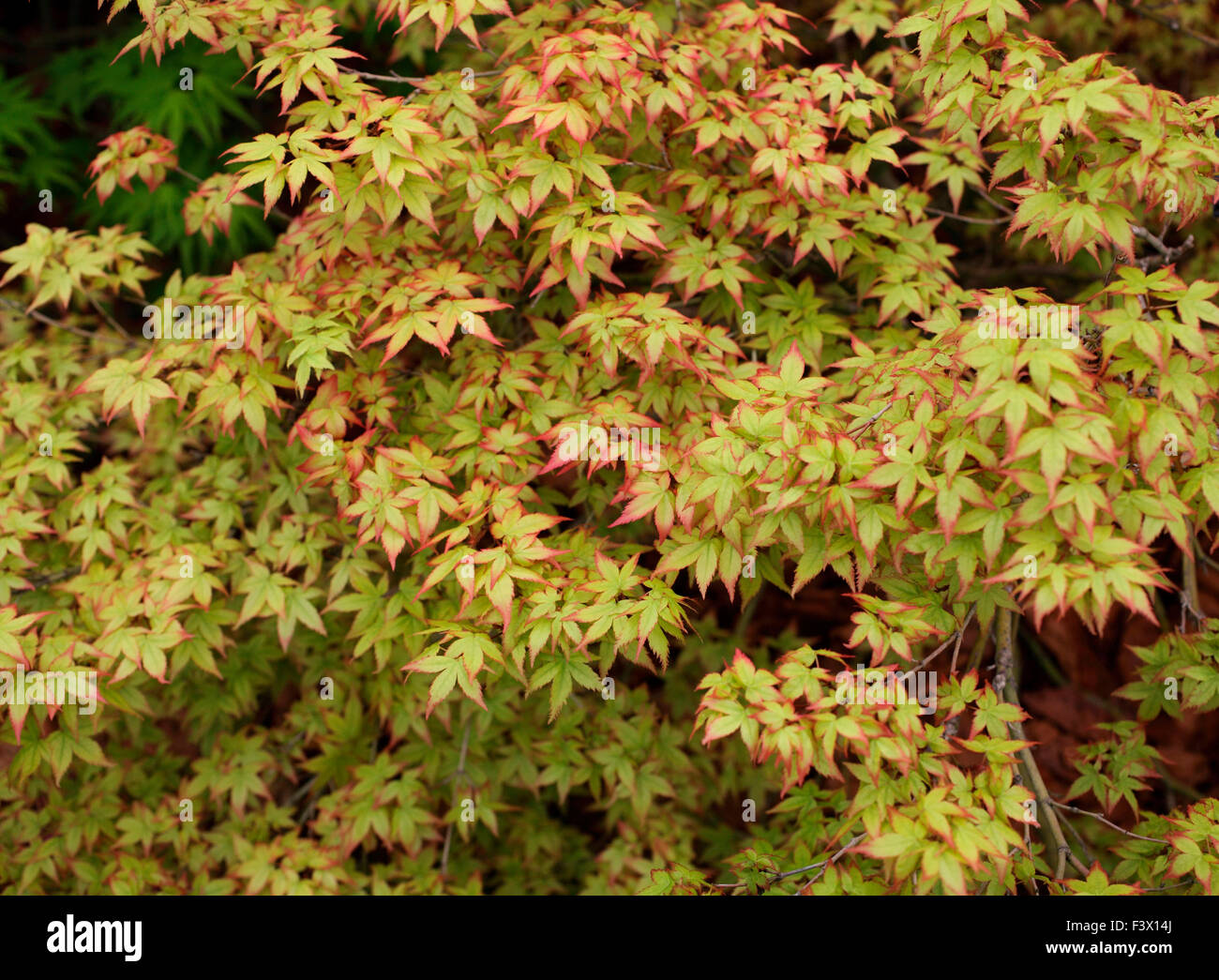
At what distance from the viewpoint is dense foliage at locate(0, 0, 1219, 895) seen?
221cm

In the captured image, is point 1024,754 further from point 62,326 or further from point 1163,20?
point 62,326

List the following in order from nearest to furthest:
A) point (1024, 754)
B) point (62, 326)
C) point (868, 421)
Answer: point (868, 421), point (1024, 754), point (62, 326)

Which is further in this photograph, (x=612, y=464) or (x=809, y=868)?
(x=612, y=464)

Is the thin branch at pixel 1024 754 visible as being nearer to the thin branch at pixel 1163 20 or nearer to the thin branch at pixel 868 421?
the thin branch at pixel 868 421

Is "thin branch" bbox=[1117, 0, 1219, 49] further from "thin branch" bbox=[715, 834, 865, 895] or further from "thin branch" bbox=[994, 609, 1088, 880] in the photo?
"thin branch" bbox=[715, 834, 865, 895]

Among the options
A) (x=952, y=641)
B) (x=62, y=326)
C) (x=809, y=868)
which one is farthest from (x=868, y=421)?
(x=62, y=326)

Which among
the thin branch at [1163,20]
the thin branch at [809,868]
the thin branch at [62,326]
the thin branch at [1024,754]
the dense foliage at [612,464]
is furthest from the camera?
the thin branch at [1163,20]

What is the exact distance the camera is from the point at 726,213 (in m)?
3.07

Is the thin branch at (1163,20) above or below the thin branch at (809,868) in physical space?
above

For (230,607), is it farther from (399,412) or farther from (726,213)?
(726,213)

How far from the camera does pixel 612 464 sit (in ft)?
9.59

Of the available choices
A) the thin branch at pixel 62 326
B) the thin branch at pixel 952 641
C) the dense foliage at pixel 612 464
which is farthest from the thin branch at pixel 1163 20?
the thin branch at pixel 62 326

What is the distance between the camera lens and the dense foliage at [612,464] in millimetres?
2209

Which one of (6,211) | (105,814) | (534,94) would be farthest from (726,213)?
(6,211)
